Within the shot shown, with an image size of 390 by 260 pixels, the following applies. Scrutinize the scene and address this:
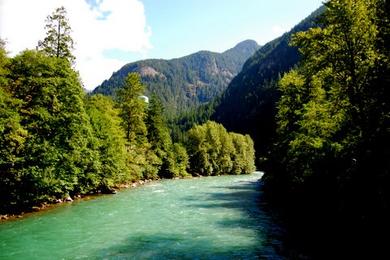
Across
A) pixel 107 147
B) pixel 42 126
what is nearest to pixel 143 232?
pixel 42 126

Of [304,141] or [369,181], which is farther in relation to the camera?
[304,141]

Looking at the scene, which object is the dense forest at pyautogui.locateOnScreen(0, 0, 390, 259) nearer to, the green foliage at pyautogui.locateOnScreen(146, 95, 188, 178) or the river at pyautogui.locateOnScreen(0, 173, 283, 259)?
the river at pyautogui.locateOnScreen(0, 173, 283, 259)

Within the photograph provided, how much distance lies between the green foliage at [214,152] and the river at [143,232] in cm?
5857

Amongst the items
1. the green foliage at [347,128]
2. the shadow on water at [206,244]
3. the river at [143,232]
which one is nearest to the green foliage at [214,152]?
the river at [143,232]

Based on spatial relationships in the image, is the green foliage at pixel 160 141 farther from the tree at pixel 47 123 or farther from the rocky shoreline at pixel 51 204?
the tree at pixel 47 123

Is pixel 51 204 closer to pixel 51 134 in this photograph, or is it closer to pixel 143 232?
pixel 51 134

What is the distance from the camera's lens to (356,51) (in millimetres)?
22125

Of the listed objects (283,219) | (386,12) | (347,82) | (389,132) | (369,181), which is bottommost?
(283,219)

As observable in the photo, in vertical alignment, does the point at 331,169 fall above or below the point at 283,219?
above

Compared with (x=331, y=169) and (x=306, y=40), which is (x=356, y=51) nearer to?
(x=306, y=40)

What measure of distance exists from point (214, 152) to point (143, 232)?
7497 centimetres

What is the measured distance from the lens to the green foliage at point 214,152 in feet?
314

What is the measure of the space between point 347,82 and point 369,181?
28.3 ft

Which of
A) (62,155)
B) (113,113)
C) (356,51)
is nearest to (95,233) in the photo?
(62,155)
